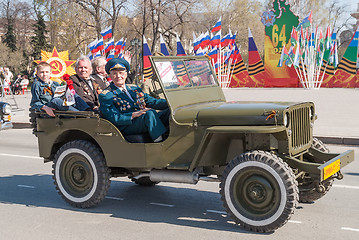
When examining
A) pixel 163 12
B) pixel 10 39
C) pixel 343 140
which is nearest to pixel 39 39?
pixel 10 39

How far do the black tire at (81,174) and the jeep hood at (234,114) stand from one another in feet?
3.63

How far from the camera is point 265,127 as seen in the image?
4.37 meters

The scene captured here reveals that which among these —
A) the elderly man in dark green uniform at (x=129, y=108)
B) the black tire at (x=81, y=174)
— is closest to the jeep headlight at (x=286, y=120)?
the elderly man in dark green uniform at (x=129, y=108)

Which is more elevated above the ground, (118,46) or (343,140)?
(118,46)

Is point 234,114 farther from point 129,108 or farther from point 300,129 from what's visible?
point 129,108

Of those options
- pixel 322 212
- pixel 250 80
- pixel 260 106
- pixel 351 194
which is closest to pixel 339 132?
pixel 351 194

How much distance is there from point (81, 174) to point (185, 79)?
1.62 m

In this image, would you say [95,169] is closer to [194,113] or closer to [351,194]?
[194,113]

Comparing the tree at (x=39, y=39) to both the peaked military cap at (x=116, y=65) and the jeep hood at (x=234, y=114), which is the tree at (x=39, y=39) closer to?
the peaked military cap at (x=116, y=65)

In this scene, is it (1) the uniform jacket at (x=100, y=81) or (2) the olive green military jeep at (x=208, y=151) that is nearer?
(2) the olive green military jeep at (x=208, y=151)

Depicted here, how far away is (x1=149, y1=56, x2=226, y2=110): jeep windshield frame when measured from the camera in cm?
512

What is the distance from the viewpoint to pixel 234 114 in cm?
461

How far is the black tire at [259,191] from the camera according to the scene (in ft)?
14.3

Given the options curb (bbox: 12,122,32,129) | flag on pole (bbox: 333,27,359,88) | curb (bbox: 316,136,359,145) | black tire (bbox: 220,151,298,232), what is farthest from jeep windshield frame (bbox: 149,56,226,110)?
flag on pole (bbox: 333,27,359,88)
